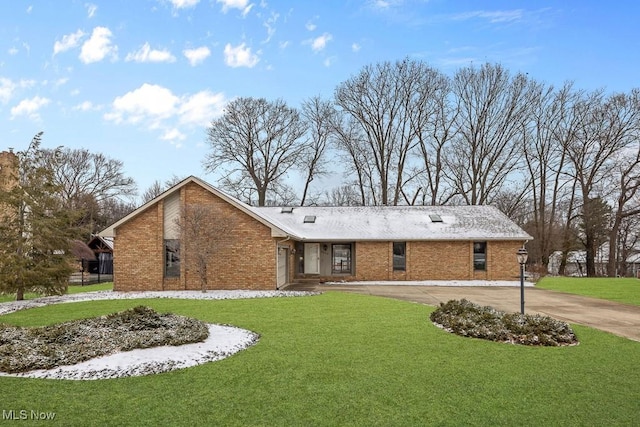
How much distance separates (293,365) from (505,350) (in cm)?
391

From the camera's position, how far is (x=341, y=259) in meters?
26.3

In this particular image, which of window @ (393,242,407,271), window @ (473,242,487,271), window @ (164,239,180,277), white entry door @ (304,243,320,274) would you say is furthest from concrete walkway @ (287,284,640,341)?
window @ (164,239,180,277)

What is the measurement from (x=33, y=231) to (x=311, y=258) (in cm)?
1407

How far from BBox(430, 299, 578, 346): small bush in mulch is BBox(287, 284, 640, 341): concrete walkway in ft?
5.67

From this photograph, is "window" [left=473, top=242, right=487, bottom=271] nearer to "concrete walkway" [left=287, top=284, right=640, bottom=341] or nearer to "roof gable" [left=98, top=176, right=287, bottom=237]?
"concrete walkway" [left=287, top=284, right=640, bottom=341]

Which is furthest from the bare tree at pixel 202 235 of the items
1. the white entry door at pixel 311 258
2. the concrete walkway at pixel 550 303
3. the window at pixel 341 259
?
the window at pixel 341 259

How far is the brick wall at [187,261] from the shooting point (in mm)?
19828

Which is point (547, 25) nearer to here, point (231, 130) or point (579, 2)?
point (579, 2)

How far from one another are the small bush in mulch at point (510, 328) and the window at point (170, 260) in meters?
13.1

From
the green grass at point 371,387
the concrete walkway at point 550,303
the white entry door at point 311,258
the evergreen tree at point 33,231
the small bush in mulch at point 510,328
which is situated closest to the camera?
the green grass at point 371,387

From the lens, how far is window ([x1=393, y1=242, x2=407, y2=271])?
25578mm

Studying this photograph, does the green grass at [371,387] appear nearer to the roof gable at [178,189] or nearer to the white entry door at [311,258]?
the roof gable at [178,189]

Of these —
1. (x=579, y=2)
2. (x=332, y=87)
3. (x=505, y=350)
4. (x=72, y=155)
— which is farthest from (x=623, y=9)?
(x=72, y=155)

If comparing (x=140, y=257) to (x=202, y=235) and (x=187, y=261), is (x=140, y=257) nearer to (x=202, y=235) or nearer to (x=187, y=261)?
(x=187, y=261)
